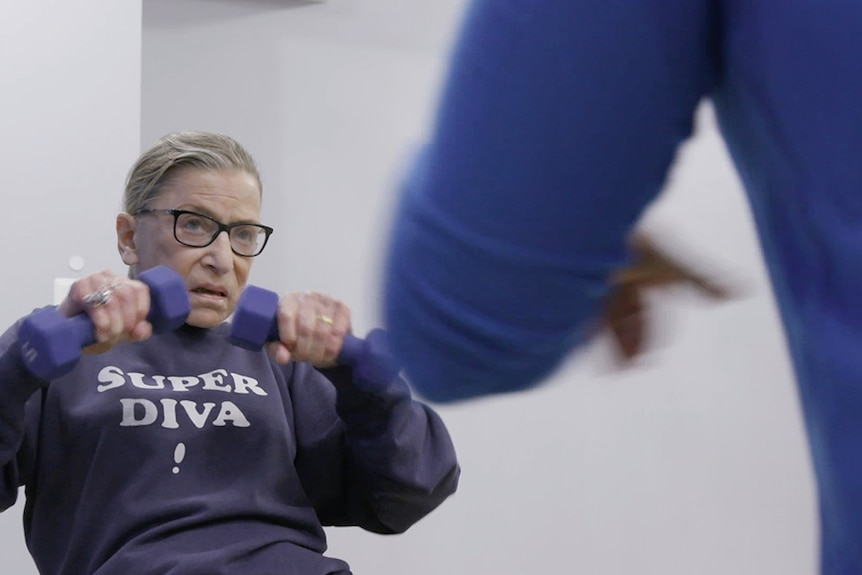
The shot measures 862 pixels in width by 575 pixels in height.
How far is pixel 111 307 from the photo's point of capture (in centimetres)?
105

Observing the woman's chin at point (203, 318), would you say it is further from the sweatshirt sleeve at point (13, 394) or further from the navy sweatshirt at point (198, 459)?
the sweatshirt sleeve at point (13, 394)

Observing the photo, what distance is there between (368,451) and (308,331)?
0.19 m

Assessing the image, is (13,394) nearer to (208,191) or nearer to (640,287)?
(208,191)

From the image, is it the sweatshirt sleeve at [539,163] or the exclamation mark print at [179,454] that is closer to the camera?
the sweatshirt sleeve at [539,163]

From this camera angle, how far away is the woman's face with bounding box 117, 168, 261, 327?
4.15 ft

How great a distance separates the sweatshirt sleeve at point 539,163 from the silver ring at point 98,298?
28.9 inches

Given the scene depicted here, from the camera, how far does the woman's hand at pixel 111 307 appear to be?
3.41 ft

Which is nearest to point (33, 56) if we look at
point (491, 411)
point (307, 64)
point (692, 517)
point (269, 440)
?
point (307, 64)

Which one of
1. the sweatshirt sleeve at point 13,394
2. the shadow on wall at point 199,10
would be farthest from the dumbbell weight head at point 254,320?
the shadow on wall at point 199,10

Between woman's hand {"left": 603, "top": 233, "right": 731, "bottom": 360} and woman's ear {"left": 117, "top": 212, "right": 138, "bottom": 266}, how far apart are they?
99cm

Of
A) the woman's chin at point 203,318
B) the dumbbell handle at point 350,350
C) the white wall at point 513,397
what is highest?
the dumbbell handle at point 350,350

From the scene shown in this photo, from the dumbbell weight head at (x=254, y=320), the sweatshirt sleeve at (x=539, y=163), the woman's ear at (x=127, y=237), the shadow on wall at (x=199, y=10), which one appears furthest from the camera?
the shadow on wall at (x=199, y=10)

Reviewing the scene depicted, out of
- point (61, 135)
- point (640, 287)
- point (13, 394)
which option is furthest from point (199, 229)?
point (640, 287)

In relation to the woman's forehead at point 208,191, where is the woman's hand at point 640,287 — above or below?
above
